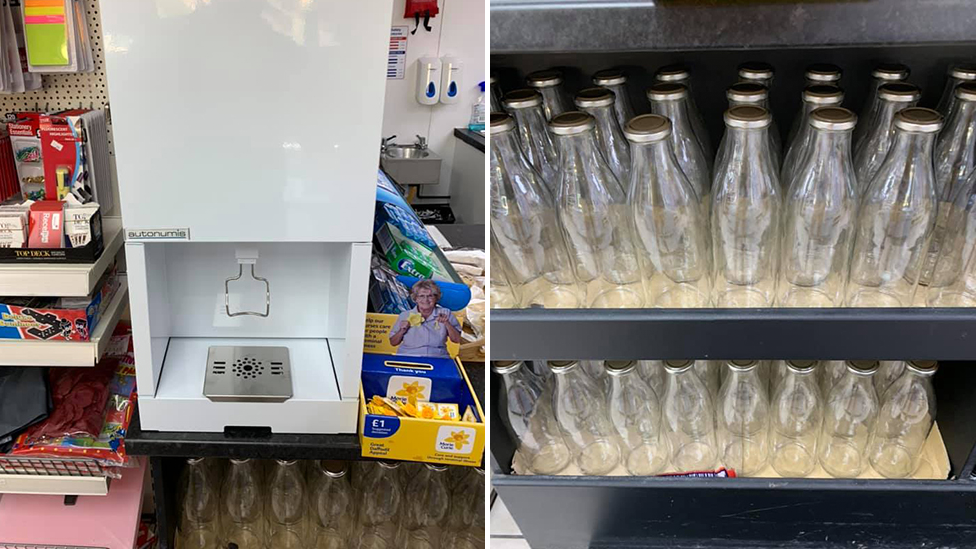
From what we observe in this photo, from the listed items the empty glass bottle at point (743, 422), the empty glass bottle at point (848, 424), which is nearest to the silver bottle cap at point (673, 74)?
the empty glass bottle at point (743, 422)

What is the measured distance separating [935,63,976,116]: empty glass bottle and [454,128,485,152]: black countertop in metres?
2.88

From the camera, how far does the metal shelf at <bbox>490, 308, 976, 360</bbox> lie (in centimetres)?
121

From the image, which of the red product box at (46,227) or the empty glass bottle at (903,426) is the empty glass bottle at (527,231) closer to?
the empty glass bottle at (903,426)

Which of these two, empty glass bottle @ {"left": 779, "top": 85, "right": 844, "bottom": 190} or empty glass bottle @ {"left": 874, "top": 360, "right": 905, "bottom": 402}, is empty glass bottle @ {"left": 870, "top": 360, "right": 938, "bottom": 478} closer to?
empty glass bottle @ {"left": 874, "top": 360, "right": 905, "bottom": 402}

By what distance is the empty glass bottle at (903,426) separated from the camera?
1.48 m

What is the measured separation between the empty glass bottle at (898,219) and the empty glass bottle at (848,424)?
22 centimetres

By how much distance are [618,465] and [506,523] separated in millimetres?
558

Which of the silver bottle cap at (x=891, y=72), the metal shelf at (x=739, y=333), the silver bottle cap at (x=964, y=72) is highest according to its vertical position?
A: the silver bottle cap at (x=964, y=72)

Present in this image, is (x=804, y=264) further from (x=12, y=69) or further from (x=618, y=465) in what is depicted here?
(x=12, y=69)

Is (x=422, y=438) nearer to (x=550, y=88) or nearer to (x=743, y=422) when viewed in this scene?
(x=743, y=422)

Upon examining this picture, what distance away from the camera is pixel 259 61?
53.4 inches

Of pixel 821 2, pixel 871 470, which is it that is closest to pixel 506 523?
pixel 871 470

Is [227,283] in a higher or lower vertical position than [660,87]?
lower

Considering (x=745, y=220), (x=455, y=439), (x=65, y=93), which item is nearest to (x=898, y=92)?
(x=745, y=220)
